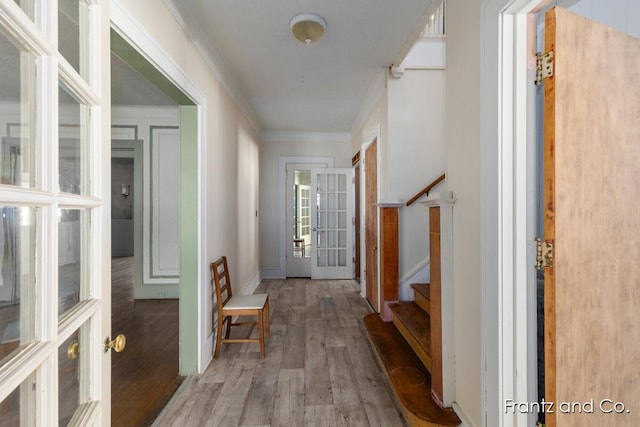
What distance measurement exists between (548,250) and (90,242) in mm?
1527

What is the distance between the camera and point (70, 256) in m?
0.80

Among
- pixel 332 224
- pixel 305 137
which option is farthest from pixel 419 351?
pixel 305 137

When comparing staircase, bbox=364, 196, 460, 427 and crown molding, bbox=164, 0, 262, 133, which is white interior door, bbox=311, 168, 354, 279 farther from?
staircase, bbox=364, 196, 460, 427

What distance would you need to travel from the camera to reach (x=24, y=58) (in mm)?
615

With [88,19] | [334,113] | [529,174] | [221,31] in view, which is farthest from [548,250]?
[334,113]

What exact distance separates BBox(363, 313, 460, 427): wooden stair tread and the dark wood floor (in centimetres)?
142

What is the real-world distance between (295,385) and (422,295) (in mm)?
1265

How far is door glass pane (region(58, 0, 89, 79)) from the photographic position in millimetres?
759

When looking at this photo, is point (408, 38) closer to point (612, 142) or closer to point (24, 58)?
point (612, 142)

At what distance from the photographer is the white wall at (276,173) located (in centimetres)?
516

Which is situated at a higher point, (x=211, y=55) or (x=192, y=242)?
(x=211, y=55)

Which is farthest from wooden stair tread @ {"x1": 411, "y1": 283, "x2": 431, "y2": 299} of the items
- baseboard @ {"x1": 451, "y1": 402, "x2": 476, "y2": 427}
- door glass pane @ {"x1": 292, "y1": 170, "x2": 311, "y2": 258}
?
door glass pane @ {"x1": 292, "y1": 170, "x2": 311, "y2": 258}

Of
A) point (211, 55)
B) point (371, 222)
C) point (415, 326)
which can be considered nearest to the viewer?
point (415, 326)

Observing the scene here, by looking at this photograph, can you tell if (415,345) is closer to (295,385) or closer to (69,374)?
(295,385)
